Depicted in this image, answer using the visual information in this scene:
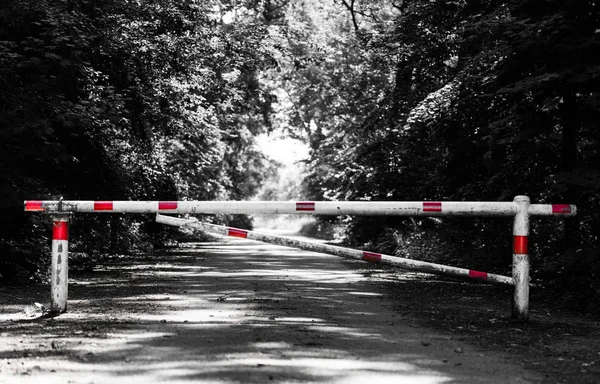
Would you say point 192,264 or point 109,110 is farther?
point 192,264

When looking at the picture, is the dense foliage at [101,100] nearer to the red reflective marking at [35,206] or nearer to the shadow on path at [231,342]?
the shadow on path at [231,342]

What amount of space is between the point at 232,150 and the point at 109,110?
33106 mm

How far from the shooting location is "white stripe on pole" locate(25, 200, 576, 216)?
28.8ft

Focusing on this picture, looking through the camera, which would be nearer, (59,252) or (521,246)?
(59,252)

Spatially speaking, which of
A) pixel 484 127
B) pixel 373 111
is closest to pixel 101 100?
pixel 484 127

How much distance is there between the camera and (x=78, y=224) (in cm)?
1761

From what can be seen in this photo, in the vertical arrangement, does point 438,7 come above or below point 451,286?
above

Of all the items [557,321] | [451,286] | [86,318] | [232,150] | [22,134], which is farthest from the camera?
[232,150]

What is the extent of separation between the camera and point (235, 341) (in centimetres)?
714

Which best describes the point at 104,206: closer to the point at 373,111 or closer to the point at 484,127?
the point at 484,127

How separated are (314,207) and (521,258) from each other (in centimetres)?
225

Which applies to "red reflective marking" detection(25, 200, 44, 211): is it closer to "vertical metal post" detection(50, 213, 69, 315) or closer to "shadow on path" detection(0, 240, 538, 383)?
"vertical metal post" detection(50, 213, 69, 315)

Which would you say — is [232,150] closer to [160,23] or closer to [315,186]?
[315,186]

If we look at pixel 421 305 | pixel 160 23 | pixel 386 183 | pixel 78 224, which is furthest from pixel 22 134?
pixel 386 183
